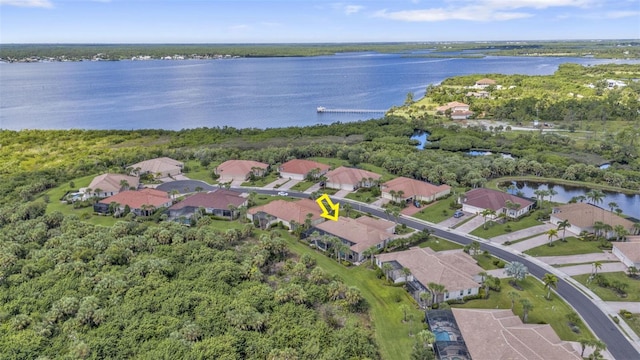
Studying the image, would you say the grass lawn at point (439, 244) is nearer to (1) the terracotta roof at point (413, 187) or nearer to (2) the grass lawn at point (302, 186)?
(1) the terracotta roof at point (413, 187)

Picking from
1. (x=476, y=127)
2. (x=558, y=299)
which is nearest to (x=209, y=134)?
(x=476, y=127)

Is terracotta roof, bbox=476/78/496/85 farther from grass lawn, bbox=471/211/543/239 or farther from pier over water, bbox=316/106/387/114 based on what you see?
grass lawn, bbox=471/211/543/239

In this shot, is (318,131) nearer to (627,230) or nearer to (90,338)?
(627,230)

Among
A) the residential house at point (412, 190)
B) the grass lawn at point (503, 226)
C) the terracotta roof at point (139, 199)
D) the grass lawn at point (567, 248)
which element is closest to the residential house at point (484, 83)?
the residential house at point (412, 190)

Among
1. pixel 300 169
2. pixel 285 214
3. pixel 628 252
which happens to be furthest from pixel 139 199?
pixel 628 252

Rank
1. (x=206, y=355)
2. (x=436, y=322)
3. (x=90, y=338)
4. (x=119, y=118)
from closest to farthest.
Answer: (x=206, y=355), (x=90, y=338), (x=436, y=322), (x=119, y=118)

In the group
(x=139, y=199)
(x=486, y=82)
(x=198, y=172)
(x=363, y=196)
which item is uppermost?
(x=486, y=82)

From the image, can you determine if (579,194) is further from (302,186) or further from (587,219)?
(302,186)

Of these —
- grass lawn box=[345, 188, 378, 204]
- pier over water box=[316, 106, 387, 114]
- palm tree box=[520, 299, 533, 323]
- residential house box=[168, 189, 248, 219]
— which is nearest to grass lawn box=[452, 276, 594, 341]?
palm tree box=[520, 299, 533, 323]

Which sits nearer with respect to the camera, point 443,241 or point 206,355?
point 206,355
